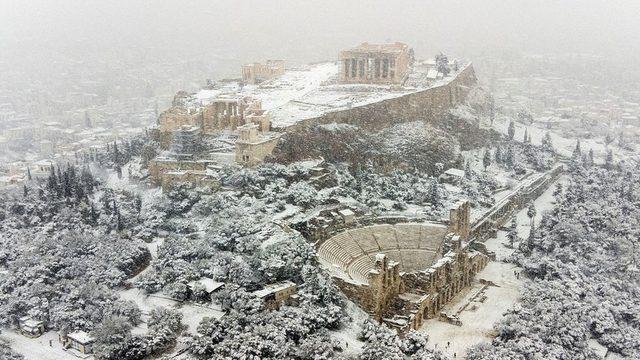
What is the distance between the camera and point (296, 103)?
297 feet

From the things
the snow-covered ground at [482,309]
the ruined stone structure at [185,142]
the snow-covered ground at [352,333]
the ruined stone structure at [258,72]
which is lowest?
the snow-covered ground at [482,309]

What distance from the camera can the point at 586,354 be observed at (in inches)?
2133

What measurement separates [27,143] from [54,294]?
7541cm

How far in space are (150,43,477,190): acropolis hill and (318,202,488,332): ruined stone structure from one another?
15767mm

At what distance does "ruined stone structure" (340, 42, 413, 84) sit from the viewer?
320 feet

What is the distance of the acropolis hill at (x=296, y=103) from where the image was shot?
75.9 m

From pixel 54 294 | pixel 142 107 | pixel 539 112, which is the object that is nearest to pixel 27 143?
pixel 142 107

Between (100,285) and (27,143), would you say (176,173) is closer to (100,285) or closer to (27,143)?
(100,285)

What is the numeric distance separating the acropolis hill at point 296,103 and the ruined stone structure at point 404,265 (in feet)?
51.7

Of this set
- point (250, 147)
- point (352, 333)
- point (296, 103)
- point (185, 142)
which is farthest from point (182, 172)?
point (352, 333)

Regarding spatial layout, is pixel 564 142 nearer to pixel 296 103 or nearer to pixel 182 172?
pixel 296 103

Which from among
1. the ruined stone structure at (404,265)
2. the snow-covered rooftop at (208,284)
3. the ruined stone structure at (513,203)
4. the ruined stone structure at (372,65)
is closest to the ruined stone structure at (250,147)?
the ruined stone structure at (404,265)

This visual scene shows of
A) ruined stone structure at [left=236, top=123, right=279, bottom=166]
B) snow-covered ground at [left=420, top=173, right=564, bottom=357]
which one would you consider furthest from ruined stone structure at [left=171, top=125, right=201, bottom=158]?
snow-covered ground at [left=420, top=173, right=564, bottom=357]

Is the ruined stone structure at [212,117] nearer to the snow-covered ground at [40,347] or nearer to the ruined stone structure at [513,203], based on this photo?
the ruined stone structure at [513,203]
